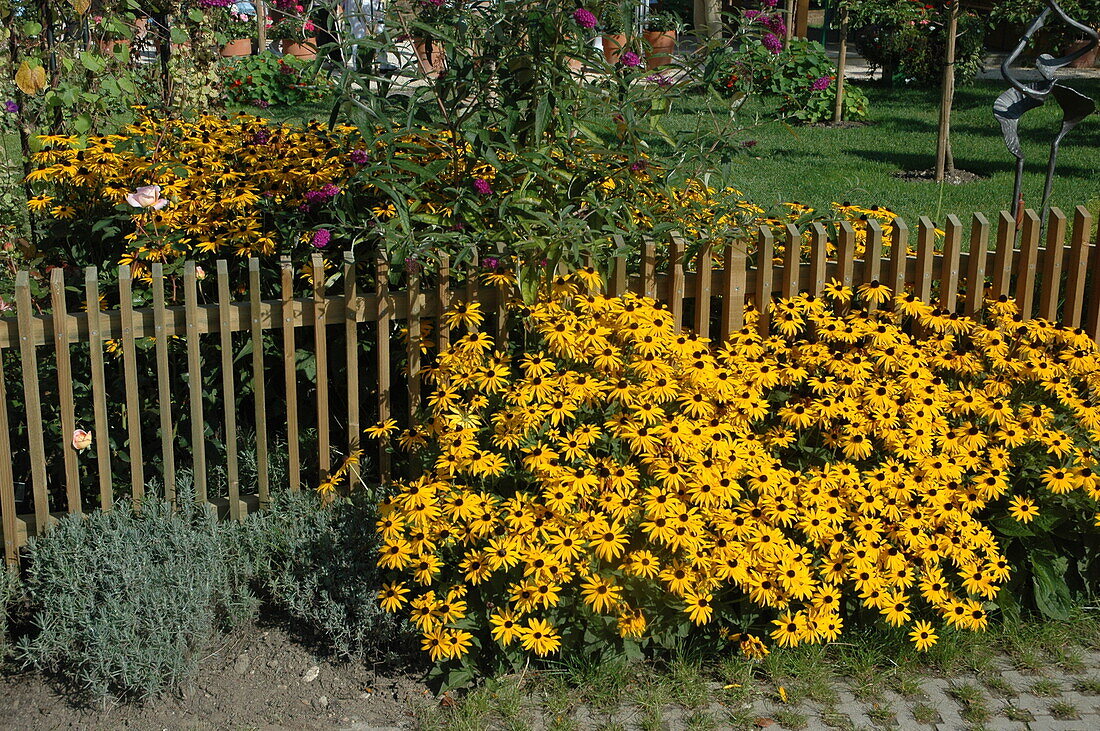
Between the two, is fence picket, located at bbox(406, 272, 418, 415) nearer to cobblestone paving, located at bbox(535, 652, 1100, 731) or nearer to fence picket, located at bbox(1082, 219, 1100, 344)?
cobblestone paving, located at bbox(535, 652, 1100, 731)

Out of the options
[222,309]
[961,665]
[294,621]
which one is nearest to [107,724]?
[294,621]

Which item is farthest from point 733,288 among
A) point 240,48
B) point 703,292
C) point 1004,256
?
point 240,48

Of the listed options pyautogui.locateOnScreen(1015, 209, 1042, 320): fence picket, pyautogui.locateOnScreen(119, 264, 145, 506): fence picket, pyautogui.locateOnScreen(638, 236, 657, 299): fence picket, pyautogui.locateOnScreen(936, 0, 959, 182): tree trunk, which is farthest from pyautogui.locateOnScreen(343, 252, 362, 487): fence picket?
pyautogui.locateOnScreen(936, 0, 959, 182): tree trunk

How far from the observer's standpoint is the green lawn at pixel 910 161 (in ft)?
27.3

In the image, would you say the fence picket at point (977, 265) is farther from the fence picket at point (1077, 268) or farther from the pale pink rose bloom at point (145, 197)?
the pale pink rose bloom at point (145, 197)

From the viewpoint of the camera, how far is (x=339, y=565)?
351 centimetres

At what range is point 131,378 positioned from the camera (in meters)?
3.51

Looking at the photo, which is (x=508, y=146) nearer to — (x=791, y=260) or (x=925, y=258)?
(x=791, y=260)

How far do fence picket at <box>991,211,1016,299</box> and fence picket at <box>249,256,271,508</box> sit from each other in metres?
2.55

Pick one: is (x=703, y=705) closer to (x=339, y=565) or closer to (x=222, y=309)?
(x=339, y=565)

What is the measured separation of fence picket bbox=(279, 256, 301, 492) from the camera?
360 centimetres

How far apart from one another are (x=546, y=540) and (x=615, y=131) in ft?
5.12

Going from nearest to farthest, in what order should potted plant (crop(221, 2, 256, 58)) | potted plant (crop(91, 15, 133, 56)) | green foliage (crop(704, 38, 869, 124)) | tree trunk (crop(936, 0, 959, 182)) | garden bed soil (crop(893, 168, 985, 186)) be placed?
potted plant (crop(91, 15, 133, 56))
tree trunk (crop(936, 0, 959, 182))
garden bed soil (crop(893, 168, 985, 186))
potted plant (crop(221, 2, 256, 58))
green foliage (crop(704, 38, 869, 124))

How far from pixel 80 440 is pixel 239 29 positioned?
27.2ft
